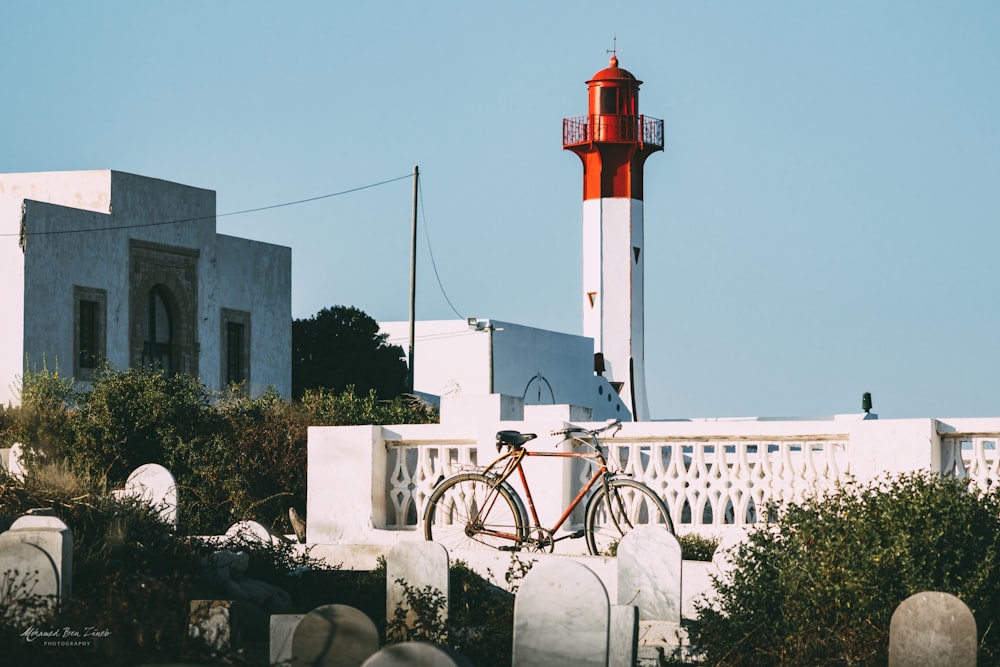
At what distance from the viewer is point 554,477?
12.1 meters

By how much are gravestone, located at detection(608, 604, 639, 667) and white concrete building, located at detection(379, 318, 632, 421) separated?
33.4 m

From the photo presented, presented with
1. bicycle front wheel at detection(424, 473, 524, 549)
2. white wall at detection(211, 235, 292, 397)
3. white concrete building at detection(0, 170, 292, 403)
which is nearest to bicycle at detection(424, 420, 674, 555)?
bicycle front wheel at detection(424, 473, 524, 549)

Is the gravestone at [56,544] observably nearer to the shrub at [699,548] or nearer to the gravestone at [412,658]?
the gravestone at [412,658]

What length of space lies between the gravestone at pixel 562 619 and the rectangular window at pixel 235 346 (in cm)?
2987

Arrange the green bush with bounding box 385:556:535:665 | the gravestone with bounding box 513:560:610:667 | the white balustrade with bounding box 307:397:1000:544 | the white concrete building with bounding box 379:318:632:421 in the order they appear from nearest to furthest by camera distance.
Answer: the gravestone with bounding box 513:560:610:667 → the green bush with bounding box 385:556:535:665 → the white balustrade with bounding box 307:397:1000:544 → the white concrete building with bounding box 379:318:632:421

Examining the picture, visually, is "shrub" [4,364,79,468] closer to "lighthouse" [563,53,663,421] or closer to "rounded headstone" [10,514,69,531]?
"rounded headstone" [10,514,69,531]

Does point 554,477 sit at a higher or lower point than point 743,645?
higher

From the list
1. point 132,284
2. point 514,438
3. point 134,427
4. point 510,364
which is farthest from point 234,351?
point 514,438

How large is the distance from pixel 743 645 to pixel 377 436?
473cm

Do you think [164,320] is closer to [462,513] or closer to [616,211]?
[616,211]

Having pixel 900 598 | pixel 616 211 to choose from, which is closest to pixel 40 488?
pixel 900 598

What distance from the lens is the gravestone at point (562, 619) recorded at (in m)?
7.51

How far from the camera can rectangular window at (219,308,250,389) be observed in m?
36.9

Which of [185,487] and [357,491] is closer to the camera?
[357,491]
